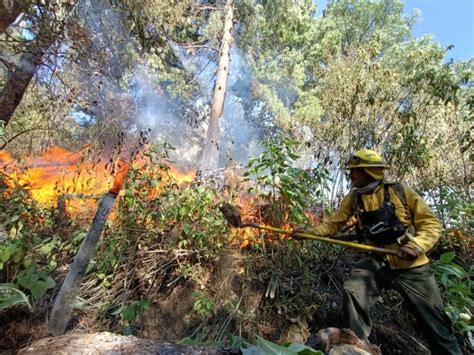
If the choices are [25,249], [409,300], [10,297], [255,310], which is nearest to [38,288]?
[10,297]

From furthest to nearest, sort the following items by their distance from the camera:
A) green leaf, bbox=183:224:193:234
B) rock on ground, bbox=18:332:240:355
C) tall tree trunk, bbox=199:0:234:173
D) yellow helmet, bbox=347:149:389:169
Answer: tall tree trunk, bbox=199:0:234:173
green leaf, bbox=183:224:193:234
yellow helmet, bbox=347:149:389:169
rock on ground, bbox=18:332:240:355

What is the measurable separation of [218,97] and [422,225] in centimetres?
815

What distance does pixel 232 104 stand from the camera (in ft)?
64.8

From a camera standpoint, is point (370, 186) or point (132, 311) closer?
point (370, 186)

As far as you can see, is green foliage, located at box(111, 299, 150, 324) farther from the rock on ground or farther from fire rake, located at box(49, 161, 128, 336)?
the rock on ground

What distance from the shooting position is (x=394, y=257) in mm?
2980

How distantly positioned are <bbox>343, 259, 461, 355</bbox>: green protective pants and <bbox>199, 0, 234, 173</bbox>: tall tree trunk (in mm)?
5973

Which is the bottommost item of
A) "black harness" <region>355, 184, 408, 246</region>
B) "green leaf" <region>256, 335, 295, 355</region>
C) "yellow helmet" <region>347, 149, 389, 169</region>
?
"green leaf" <region>256, 335, 295, 355</region>

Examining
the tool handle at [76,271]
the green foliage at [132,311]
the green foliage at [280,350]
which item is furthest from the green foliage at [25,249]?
the green foliage at [280,350]

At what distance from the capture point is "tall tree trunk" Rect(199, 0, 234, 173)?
9109 millimetres

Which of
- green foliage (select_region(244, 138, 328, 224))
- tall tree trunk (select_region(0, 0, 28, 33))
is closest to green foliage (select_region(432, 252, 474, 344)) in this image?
green foliage (select_region(244, 138, 328, 224))

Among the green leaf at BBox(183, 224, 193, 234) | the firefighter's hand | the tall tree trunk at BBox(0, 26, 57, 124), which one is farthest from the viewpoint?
the tall tree trunk at BBox(0, 26, 57, 124)

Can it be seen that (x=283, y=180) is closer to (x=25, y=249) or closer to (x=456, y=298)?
(x=456, y=298)

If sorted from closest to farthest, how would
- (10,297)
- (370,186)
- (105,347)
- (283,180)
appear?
(105,347) < (10,297) < (370,186) < (283,180)
